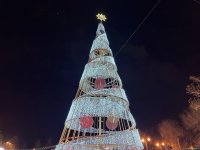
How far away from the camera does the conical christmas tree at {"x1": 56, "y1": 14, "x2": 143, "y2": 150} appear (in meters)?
10.5

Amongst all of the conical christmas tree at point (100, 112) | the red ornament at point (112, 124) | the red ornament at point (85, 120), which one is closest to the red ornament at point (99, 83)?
the conical christmas tree at point (100, 112)

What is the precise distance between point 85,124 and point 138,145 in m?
3.04

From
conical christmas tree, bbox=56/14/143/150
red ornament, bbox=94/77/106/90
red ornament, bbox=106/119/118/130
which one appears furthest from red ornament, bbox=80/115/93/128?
red ornament, bbox=94/77/106/90

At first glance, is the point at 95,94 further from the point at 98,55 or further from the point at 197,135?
the point at 197,135

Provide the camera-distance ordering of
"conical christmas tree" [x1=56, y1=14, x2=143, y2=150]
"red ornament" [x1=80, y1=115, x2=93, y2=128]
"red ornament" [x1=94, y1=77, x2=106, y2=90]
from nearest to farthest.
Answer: "conical christmas tree" [x1=56, y1=14, x2=143, y2=150] < "red ornament" [x1=80, y1=115, x2=93, y2=128] < "red ornament" [x1=94, y1=77, x2=106, y2=90]

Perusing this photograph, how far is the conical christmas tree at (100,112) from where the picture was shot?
1048 cm

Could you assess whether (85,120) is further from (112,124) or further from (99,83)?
(99,83)

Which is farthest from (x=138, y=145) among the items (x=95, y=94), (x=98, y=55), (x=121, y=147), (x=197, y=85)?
(x=197, y=85)

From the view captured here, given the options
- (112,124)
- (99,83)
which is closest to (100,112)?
(112,124)

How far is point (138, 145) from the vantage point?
1048cm

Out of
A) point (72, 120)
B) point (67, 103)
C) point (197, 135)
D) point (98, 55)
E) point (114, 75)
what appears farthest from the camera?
point (67, 103)

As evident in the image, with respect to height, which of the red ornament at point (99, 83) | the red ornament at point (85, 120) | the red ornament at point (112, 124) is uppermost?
the red ornament at point (99, 83)

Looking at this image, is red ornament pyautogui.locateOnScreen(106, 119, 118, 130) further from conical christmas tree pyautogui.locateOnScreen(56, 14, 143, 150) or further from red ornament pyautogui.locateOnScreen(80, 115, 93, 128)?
red ornament pyautogui.locateOnScreen(80, 115, 93, 128)

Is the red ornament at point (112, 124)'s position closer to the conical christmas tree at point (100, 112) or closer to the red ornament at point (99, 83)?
the conical christmas tree at point (100, 112)
